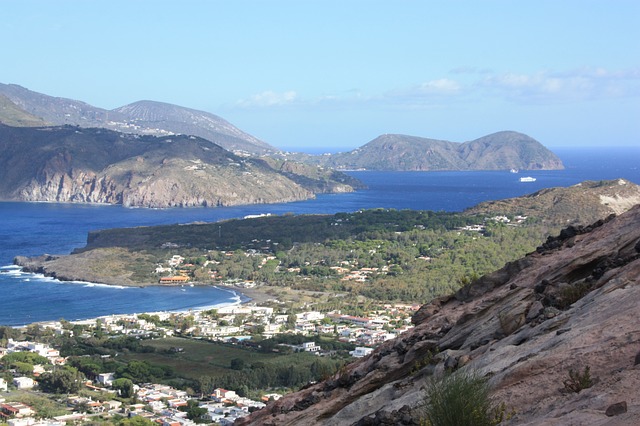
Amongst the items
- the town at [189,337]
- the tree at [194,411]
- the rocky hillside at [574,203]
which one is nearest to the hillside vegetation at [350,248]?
the rocky hillside at [574,203]

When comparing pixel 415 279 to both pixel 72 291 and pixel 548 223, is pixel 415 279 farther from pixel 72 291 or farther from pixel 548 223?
pixel 72 291

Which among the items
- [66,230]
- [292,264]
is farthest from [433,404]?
[66,230]

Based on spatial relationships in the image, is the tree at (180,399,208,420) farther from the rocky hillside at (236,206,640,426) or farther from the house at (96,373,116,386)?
the rocky hillside at (236,206,640,426)

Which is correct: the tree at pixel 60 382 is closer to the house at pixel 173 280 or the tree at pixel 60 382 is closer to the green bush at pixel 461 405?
the green bush at pixel 461 405

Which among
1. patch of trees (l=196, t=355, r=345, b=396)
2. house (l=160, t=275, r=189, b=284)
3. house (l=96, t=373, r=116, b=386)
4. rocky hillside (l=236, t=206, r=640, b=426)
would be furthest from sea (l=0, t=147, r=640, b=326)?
rocky hillside (l=236, t=206, r=640, b=426)

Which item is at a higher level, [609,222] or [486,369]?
[609,222]

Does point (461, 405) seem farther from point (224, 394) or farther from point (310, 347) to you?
point (310, 347)
